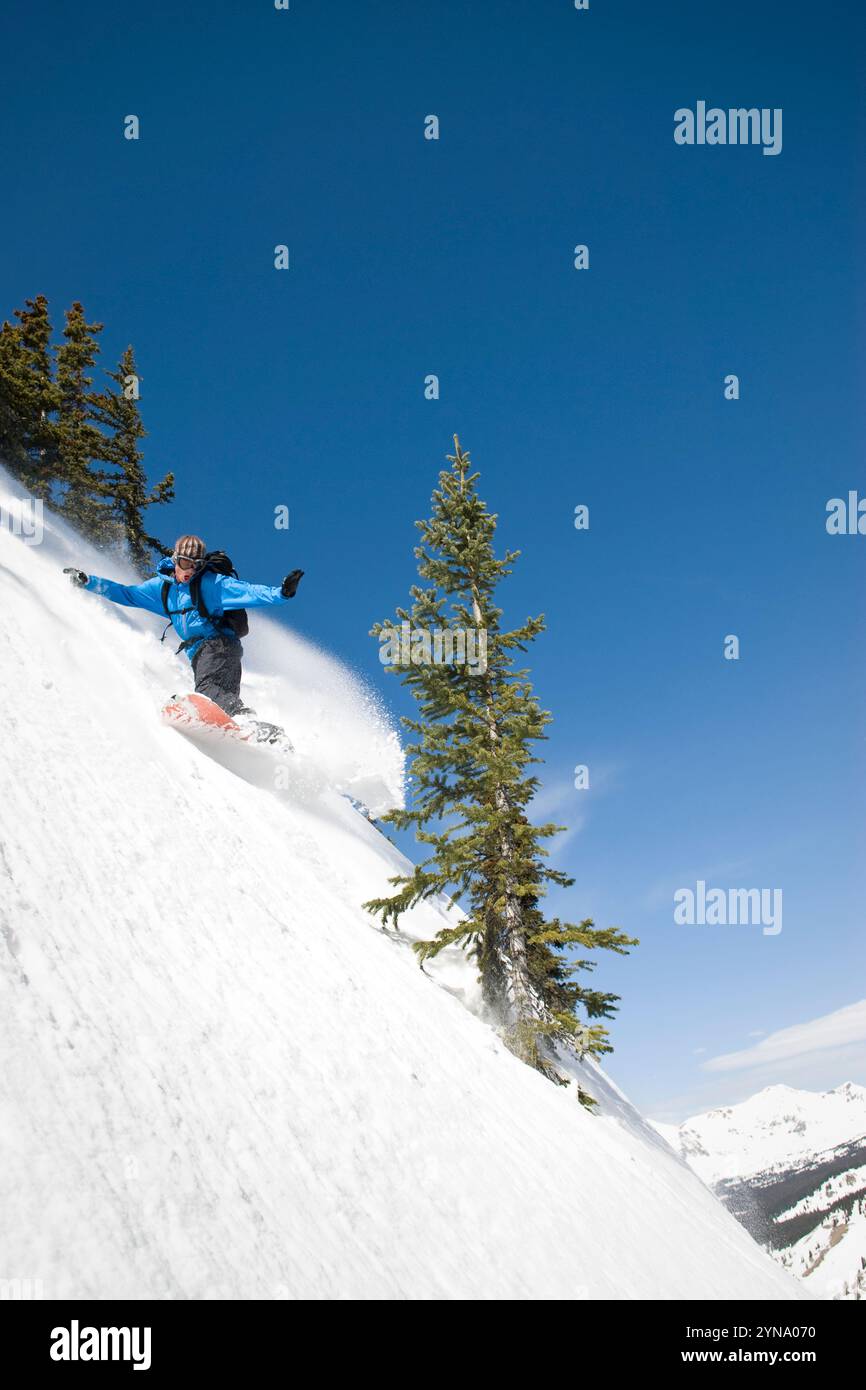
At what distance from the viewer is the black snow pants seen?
31.8 feet

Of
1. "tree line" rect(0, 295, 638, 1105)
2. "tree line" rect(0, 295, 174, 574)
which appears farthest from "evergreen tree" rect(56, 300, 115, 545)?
"tree line" rect(0, 295, 638, 1105)

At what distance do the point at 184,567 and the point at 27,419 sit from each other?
59.8ft

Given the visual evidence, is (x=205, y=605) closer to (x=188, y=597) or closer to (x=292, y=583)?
(x=188, y=597)

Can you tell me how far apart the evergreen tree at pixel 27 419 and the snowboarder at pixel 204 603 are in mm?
15924

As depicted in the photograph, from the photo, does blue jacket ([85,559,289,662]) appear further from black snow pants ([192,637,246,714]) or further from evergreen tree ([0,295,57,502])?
evergreen tree ([0,295,57,502])

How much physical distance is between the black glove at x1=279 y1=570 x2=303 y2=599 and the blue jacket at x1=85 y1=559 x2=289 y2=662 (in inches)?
32.9

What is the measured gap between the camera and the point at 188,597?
990 cm

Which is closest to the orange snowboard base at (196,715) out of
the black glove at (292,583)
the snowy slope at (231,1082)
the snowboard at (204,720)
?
the snowboard at (204,720)

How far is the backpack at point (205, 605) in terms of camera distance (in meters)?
9.78

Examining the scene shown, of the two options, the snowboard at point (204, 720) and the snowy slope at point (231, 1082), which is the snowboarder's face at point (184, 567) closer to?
the snowy slope at point (231, 1082)

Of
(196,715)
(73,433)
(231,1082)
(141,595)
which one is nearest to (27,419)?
(73,433)

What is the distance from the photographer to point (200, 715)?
29.3 ft
